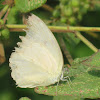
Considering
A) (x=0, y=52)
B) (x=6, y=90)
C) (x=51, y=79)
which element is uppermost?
(x=0, y=52)

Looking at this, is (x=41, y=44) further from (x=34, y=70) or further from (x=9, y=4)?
(x=9, y=4)

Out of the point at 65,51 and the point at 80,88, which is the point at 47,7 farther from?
the point at 80,88

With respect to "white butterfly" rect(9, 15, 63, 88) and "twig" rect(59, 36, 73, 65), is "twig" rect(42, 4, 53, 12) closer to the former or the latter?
"twig" rect(59, 36, 73, 65)

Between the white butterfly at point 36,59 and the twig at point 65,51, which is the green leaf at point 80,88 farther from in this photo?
the twig at point 65,51

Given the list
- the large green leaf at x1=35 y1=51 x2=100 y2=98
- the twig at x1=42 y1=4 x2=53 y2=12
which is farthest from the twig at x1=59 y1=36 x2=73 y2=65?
the twig at x1=42 y1=4 x2=53 y2=12

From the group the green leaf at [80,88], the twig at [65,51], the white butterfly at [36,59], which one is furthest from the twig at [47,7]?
the green leaf at [80,88]

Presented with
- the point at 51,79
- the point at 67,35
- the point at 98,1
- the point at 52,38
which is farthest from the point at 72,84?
the point at 98,1
